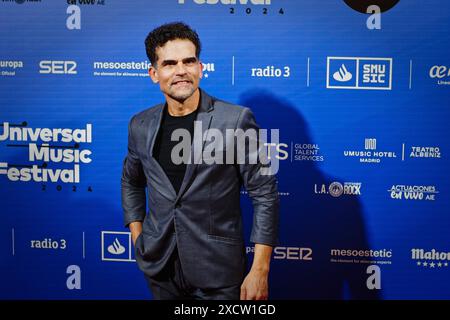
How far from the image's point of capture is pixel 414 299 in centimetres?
360

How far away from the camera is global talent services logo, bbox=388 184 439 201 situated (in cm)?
351

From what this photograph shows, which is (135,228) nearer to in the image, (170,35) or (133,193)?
(133,193)

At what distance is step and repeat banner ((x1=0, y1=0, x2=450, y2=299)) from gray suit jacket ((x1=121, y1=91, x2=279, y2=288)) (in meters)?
1.04

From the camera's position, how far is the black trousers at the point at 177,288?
2.60 metres

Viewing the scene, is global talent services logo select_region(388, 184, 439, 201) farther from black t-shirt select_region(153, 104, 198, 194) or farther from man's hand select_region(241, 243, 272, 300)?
black t-shirt select_region(153, 104, 198, 194)

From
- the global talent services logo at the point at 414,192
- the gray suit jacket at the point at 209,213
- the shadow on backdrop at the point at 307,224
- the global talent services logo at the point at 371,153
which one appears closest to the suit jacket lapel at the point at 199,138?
the gray suit jacket at the point at 209,213

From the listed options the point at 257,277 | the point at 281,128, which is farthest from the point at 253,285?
the point at 281,128

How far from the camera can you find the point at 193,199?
2521 millimetres

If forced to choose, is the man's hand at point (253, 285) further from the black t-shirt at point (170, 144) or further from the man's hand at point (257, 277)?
the black t-shirt at point (170, 144)

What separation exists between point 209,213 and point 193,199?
3.8 inches

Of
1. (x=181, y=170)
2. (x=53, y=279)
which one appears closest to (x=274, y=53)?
(x=181, y=170)

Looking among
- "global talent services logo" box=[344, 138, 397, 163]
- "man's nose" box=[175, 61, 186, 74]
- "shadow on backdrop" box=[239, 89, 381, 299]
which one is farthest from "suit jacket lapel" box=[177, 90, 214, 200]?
"global talent services logo" box=[344, 138, 397, 163]

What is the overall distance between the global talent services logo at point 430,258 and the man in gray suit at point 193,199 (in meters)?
1.41

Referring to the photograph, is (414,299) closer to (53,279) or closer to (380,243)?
(380,243)
